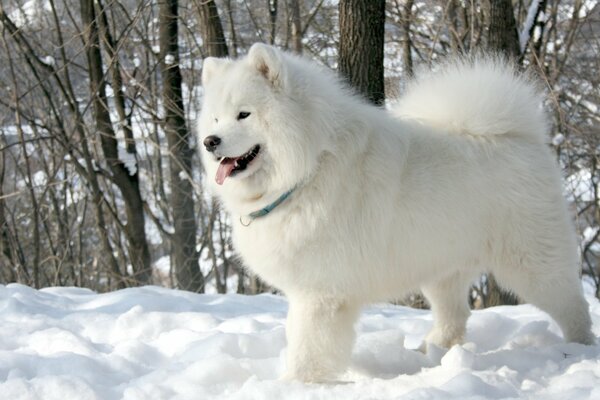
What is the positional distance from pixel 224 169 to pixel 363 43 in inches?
121

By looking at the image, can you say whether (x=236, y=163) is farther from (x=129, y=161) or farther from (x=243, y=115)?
(x=129, y=161)

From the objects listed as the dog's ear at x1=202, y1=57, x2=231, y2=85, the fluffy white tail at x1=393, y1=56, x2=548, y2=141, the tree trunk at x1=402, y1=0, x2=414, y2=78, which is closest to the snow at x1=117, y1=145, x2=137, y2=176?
the tree trunk at x1=402, y1=0, x2=414, y2=78

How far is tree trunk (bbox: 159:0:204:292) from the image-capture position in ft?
35.2

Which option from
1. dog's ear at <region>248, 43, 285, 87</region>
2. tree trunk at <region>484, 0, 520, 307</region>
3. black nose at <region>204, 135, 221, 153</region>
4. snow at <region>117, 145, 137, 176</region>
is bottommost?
snow at <region>117, 145, 137, 176</region>

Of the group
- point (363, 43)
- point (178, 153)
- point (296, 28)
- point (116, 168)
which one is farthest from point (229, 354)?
point (296, 28)

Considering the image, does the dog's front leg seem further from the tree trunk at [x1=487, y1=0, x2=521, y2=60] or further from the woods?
the tree trunk at [x1=487, y1=0, x2=521, y2=60]

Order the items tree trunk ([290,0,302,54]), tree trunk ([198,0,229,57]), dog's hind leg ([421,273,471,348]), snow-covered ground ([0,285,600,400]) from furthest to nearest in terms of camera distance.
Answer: tree trunk ([290,0,302,54])
tree trunk ([198,0,229,57])
dog's hind leg ([421,273,471,348])
snow-covered ground ([0,285,600,400])

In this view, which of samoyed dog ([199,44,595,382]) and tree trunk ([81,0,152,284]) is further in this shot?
tree trunk ([81,0,152,284])

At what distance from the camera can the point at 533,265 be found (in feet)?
12.9

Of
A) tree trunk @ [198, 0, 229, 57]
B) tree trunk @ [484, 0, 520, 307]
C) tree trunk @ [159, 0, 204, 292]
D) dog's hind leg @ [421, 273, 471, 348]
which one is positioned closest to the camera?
dog's hind leg @ [421, 273, 471, 348]

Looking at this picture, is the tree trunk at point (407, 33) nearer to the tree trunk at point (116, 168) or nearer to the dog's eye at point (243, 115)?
the tree trunk at point (116, 168)

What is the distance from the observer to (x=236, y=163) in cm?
351

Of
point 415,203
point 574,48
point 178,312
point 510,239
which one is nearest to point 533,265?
point 510,239

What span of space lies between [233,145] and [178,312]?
6.66 feet
